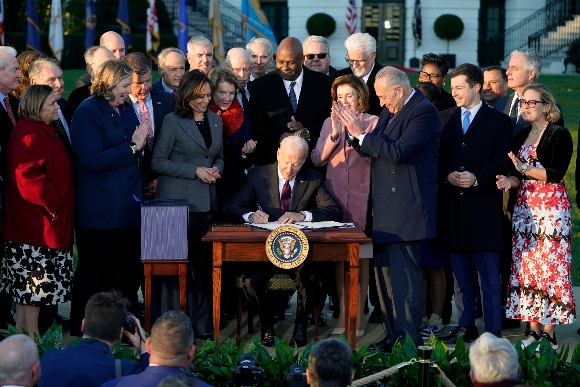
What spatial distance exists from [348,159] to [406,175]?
0.66 meters

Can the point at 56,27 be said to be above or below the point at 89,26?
below

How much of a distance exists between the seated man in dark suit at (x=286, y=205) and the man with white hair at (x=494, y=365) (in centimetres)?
322

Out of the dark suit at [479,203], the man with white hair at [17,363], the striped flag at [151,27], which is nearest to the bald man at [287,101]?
the dark suit at [479,203]

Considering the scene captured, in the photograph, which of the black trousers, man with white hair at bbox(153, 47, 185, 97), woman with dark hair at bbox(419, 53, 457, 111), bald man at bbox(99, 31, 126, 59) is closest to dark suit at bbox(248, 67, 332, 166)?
man with white hair at bbox(153, 47, 185, 97)

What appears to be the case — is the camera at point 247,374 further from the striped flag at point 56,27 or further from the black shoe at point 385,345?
the striped flag at point 56,27

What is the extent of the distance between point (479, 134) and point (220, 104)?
84.4 inches

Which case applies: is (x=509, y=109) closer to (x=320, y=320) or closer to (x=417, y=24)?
(x=320, y=320)

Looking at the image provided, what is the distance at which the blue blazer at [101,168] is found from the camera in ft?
26.3

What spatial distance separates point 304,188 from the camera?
8391mm

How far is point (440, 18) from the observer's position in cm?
3884

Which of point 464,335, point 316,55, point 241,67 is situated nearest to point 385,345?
point 464,335

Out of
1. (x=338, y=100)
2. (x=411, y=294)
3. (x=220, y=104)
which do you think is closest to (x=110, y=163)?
(x=220, y=104)

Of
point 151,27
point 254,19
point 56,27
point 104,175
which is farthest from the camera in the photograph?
point 151,27

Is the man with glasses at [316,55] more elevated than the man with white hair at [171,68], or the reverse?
the man with glasses at [316,55]
